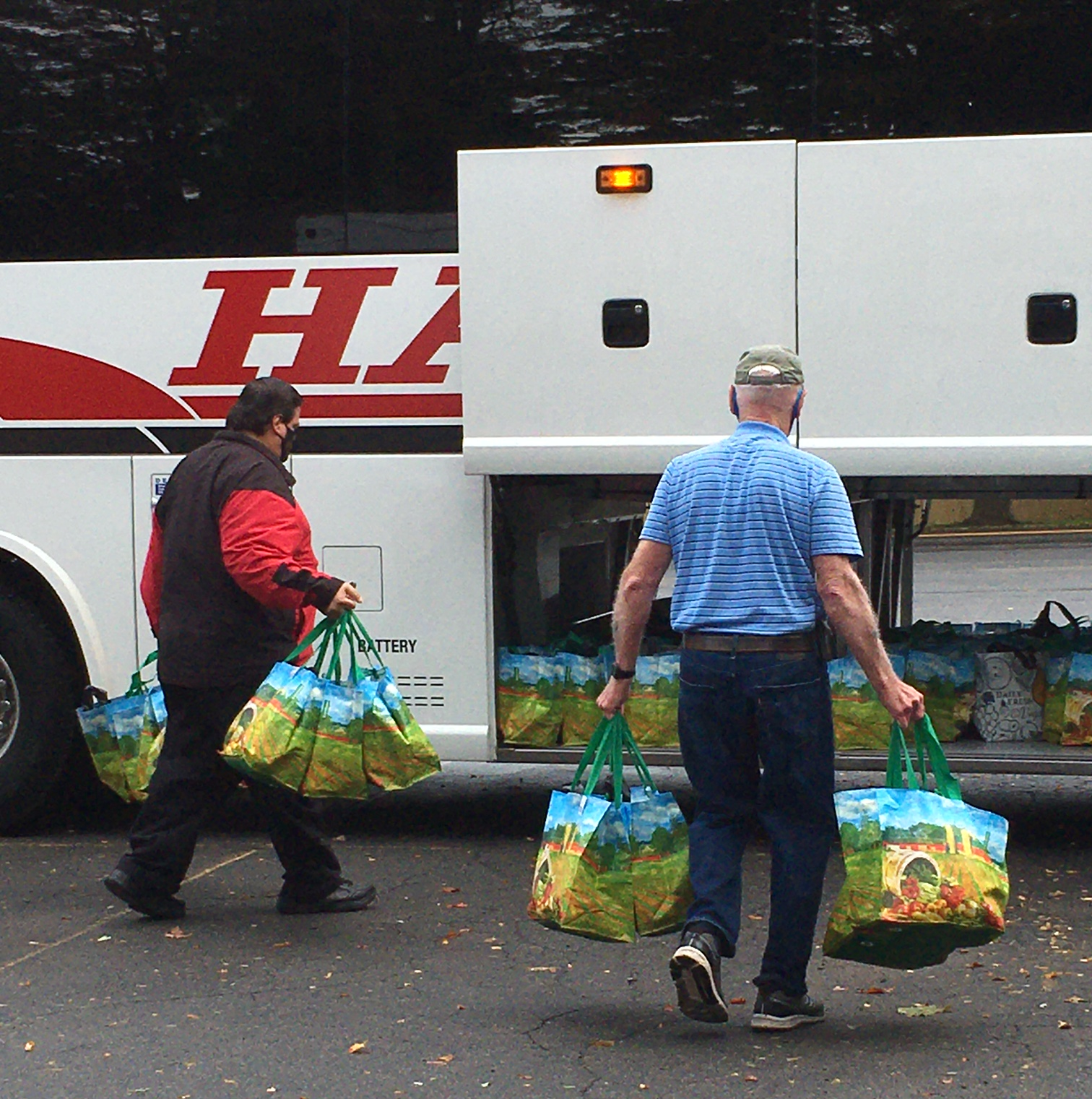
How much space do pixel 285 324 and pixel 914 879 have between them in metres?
3.73

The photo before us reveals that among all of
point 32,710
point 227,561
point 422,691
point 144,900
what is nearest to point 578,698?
point 422,691

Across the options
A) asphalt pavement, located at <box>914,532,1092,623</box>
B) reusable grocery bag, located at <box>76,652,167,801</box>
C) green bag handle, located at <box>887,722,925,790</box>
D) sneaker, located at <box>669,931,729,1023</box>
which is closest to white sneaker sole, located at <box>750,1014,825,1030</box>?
sneaker, located at <box>669,931,729,1023</box>

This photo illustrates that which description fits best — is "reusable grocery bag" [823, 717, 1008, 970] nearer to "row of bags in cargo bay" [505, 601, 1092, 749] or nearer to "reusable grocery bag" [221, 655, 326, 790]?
"reusable grocery bag" [221, 655, 326, 790]

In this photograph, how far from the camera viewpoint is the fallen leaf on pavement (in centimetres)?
529

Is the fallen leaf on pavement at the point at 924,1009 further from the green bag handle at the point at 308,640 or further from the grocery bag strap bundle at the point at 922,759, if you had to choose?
the green bag handle at the point at 308,640

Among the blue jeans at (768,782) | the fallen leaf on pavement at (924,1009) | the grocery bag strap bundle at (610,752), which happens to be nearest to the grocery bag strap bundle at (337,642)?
the grocery bag strap bundle at (610,752)

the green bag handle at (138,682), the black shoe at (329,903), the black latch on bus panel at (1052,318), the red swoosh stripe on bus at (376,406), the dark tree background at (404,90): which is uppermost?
the dark tree background at (404,90)

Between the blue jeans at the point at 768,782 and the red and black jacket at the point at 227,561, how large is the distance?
1.62 meters

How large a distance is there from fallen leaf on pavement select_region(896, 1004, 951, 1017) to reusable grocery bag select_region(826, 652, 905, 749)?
2042 millimetres

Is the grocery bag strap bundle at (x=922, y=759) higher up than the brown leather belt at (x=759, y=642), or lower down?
lower down

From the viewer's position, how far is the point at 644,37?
7195 mm

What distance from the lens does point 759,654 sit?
5.00m

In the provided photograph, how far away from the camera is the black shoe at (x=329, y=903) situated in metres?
6.52

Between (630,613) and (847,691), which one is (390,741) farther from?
(847,691)
